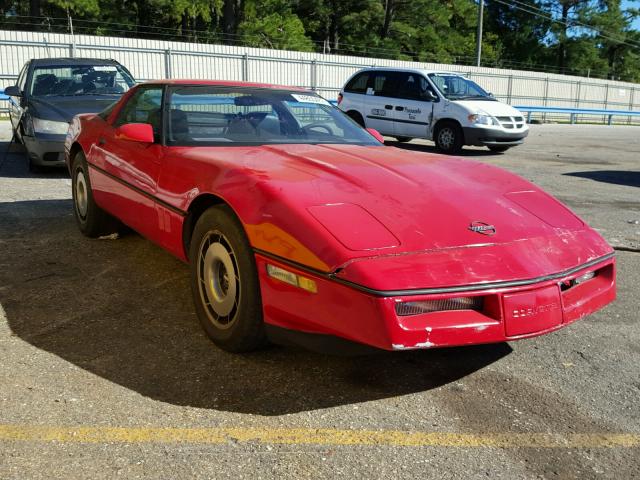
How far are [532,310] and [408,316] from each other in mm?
536

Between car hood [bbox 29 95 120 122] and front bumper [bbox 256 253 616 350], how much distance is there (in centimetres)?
593

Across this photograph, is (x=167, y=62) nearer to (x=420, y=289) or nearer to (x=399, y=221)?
(x=399, y=221)

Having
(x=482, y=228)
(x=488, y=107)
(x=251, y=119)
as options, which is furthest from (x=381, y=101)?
(x=482, y=228)

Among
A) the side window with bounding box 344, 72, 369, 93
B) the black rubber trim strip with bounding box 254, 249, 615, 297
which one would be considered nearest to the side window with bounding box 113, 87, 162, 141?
the black rubber trim strip with bounding box 254, 249, 615, 297

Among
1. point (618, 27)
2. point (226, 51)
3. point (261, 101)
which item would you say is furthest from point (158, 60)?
point (618, 27)

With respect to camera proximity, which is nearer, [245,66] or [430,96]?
[430,96]

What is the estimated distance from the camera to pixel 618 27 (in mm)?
64562

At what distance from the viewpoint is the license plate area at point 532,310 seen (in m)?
2.59

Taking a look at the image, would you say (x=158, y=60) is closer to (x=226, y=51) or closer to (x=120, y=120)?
(x=226, y=51)

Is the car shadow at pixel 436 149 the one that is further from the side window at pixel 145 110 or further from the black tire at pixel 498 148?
the side window at pixel 145 110

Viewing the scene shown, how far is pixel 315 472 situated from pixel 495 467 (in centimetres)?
64

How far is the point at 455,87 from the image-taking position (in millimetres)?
13727

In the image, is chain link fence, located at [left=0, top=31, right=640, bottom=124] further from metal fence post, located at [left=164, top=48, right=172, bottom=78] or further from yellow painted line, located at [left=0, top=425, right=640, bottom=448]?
yellow painted line, located at [left=0, top=425, right=640, bottom=448]

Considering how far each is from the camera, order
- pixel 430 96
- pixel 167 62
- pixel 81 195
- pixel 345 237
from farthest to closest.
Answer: pixel 167 62
pixel 430 96
pixel 81 195
pixel 345 237
